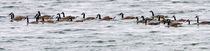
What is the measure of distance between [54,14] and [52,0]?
33.5ft

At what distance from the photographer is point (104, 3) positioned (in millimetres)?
50781

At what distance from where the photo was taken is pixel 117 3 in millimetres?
51281

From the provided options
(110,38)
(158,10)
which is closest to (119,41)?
(110,38)

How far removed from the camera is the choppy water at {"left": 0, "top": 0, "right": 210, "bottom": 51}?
104ft

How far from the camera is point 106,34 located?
35.3 m

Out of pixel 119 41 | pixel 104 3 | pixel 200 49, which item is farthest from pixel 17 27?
pixel 104 3

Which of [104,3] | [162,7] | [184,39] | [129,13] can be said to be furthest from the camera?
[104,3]

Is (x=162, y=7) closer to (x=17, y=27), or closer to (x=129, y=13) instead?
(x=129, y=13)

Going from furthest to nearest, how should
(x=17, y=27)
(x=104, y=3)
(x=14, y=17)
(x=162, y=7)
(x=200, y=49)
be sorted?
(x=104, y=3), (x=162, y=7), (x=14, y=17), (x=17, y=27), (x=200, y=49)

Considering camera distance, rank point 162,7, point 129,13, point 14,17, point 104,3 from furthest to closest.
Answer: point 104,3
point 162,7
point 129,13
point 14,17

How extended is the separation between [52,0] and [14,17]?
495 inches

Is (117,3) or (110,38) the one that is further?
(117,3)

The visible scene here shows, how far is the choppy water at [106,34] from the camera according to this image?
3180 cm

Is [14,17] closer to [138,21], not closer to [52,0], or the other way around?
[138,21]
